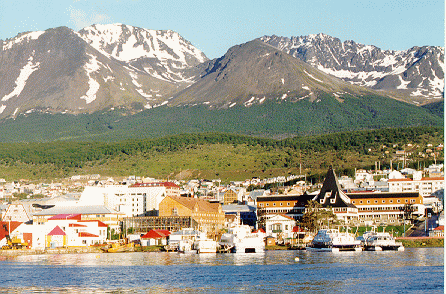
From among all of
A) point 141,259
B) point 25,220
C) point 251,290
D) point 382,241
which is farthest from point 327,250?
point 25,220

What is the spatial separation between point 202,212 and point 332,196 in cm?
1949

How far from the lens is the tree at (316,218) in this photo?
11306 cm

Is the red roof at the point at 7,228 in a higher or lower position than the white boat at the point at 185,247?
higher

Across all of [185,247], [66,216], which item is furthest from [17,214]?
[185,247]

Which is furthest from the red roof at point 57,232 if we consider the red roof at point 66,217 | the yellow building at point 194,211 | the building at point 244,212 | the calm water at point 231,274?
the building at point 244,212

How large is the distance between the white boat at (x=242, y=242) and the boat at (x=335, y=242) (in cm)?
697

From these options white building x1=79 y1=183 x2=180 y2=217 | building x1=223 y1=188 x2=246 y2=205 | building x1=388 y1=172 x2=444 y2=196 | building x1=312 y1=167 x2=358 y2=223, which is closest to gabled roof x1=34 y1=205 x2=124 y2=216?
white building x1=79 y1=183 x2=180 y2=217

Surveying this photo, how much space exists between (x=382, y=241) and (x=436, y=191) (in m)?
56.7

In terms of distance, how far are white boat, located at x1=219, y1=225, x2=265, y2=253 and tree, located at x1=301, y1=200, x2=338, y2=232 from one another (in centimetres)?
1810

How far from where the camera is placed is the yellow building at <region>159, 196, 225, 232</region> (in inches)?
4754

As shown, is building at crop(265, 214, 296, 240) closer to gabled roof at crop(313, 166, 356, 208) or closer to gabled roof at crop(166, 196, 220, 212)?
gabled roof at crop(313, 166, 356, 208)

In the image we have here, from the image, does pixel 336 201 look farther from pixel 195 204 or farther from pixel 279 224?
pixel 195 204

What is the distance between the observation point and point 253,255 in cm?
8894

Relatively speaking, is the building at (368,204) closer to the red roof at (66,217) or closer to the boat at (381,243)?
the boat at (381,243)
